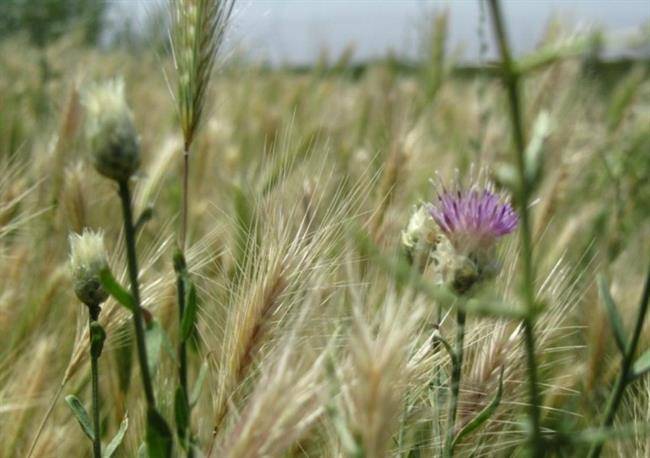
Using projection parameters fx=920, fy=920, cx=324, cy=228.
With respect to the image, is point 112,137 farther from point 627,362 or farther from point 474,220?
point 627,362

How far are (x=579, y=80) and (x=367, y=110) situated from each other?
3.63 feet

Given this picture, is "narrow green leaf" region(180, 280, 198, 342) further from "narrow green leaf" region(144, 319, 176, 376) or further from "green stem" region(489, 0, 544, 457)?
"green stem" region(489, 0, 544, 457)

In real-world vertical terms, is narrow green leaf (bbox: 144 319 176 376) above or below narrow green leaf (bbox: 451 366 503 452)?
above

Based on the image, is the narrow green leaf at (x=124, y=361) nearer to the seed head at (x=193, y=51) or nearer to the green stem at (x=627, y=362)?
the seed head at (x=193, y=51)

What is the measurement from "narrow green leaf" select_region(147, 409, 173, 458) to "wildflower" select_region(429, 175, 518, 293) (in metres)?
0.19

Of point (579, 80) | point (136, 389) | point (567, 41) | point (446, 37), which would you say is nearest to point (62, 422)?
point (136, 389)

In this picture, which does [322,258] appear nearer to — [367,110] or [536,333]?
[536,333]

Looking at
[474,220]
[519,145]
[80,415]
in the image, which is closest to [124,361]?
[80,415]

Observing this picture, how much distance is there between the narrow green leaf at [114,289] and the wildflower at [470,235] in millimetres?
186

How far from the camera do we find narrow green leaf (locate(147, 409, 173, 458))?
1.70 feet

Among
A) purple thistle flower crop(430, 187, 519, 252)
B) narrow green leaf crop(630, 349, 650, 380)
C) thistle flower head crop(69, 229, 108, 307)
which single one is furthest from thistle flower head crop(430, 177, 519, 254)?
thistle flower head crop(69, 229, 108, 307)

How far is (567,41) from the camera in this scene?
1.18 ft

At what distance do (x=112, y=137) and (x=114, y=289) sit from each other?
4.2 inches

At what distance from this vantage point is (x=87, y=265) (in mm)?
606
